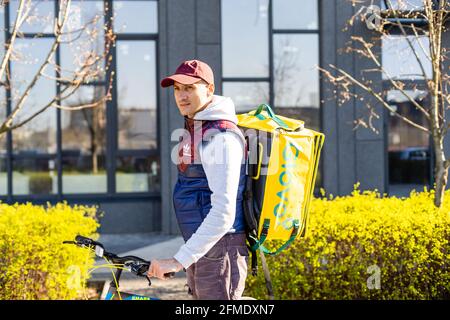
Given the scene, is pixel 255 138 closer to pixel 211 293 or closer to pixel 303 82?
pixel 211 293

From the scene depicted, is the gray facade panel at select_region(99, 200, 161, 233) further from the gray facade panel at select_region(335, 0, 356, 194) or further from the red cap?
the red cap

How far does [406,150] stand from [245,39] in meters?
3.42

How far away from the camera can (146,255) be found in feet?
26.9

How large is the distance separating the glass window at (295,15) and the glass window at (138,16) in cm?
207

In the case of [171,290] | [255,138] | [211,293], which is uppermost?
[255,138]

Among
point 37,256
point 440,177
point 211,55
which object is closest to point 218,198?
point 37,256

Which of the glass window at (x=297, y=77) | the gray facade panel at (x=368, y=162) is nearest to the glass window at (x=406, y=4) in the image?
the glass window at (x=297, y=77)

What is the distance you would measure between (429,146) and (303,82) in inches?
100

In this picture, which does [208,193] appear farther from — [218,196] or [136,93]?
[136,93]

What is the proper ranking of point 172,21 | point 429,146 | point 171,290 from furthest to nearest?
point 429,146 < point 172,21 < point 171,290
